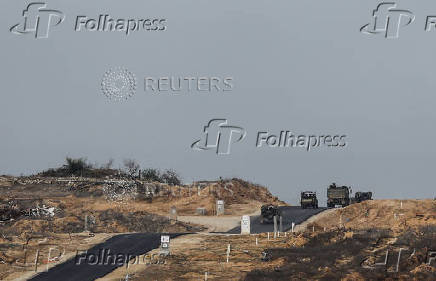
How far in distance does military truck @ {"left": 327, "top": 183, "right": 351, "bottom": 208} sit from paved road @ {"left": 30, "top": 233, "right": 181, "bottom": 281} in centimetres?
2586

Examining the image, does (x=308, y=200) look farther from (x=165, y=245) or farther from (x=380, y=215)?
(x=165, y=245)

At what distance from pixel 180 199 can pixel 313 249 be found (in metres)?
42.8

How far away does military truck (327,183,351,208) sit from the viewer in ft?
237

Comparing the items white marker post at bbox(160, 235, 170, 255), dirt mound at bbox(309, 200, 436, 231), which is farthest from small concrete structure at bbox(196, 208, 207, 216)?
white marker post at bbox(160, 235, 170, 255)

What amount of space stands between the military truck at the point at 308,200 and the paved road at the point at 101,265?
2473 cm

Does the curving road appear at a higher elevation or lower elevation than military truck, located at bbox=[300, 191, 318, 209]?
lower

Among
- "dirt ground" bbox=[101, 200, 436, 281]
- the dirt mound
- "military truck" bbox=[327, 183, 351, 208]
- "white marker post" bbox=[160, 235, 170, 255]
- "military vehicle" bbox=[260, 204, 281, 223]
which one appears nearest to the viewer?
"dirt ground" bbox=[101, 200, 436, 281]

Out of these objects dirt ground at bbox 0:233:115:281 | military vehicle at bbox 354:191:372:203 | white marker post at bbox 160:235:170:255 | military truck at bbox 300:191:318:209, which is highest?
military vehicle at bbox 354:191:372:203

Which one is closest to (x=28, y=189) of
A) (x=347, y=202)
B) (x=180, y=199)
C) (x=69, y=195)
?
(x=69, y=195)

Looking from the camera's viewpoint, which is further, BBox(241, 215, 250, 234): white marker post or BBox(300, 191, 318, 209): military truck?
BBox(300, 191, 318, 209): military truck

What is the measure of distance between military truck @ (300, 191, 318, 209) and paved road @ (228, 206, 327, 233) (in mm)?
806

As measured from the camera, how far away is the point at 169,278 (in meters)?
34.7

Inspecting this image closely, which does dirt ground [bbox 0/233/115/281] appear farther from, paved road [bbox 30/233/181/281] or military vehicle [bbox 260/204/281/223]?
military vehicle [bbox 260/204/281/223]

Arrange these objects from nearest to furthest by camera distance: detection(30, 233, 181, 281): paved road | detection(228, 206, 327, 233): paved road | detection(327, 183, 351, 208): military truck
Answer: detection(30, 233, 181, 281): paved road, detection(228, 206, 327, 233): paved road, detection(327, 183, 351, 208): military truck
